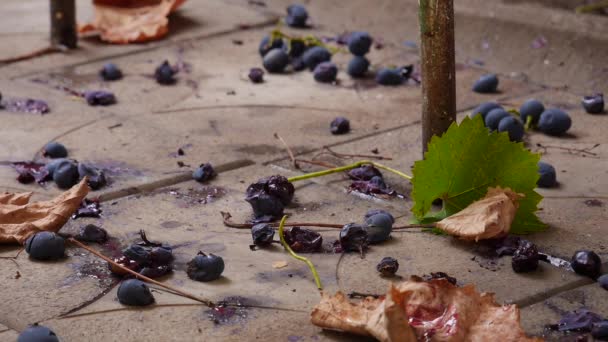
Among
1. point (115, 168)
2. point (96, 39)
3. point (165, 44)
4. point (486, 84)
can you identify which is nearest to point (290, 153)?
point (115, 168)

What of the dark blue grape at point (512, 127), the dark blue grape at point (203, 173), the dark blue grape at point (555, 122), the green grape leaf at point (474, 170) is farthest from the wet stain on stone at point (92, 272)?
the dark blue grape at point (555, 122)

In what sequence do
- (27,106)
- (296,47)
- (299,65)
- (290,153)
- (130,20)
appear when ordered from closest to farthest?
1. (290,153)
2. (27,106)
3. (299,65)
4. (296,47)
5. (130,20)

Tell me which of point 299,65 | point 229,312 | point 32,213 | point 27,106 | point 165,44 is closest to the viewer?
point 229,312

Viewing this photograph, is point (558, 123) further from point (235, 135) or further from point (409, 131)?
point (235, 135)

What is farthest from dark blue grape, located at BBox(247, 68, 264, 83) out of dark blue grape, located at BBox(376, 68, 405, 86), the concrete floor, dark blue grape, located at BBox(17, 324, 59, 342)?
dark blue grape, located at BBox(17, 324, 59, 342)

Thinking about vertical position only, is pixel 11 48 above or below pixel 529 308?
below

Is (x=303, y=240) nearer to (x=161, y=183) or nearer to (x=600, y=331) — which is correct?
(x=161, y=183)

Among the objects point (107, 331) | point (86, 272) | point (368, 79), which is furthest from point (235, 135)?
point (107, 331)
